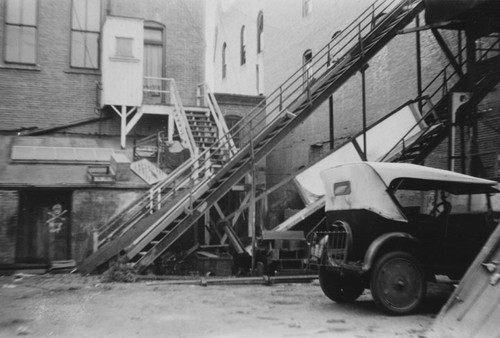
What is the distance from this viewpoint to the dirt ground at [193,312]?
6.06m

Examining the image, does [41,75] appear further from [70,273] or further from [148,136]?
[70,273]

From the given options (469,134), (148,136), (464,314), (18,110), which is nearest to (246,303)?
(464,314)

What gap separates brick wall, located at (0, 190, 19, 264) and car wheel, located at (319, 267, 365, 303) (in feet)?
30.8

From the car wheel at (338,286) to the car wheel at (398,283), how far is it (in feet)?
3.75

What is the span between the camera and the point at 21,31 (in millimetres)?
16531

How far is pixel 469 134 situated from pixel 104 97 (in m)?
11.8

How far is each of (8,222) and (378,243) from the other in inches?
426

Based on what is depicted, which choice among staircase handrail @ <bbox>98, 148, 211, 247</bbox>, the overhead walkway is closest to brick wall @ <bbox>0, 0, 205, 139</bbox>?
staircase handrail @ <bbox>98, 148, 211, 247</bbox>

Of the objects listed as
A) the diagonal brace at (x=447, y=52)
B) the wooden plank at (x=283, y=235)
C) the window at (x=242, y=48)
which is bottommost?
the wooden plank at (x=283, y=235)

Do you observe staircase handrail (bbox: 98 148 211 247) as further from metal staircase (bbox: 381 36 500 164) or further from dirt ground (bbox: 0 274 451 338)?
metal staircase (bbox: 381 36 500 164)

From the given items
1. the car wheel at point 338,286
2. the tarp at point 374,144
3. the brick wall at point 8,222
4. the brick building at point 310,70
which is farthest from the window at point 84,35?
the car wheel at point 338,286

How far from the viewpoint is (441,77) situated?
43.9ft

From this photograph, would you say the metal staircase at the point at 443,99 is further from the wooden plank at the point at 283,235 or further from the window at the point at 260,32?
the window at the point at 260,32

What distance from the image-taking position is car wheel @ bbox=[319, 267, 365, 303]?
817 centimetres
